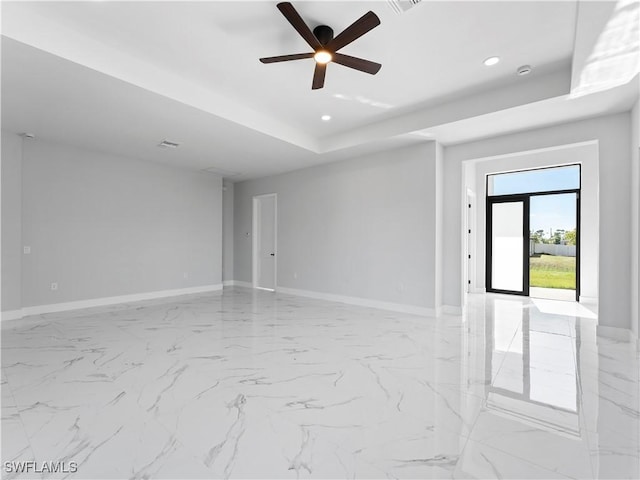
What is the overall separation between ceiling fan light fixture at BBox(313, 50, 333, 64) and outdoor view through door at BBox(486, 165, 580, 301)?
569 cm

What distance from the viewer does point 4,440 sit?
1.78m

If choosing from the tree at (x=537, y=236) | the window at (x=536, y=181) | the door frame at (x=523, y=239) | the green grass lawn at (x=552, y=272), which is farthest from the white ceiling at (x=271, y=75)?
the green grass lawn at (x=552, y=272)

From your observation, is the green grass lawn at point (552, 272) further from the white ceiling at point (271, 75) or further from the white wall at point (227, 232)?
the white wall at point (227, 232)

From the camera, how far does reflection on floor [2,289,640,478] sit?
164cm

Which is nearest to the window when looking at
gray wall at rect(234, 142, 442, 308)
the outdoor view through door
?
the outdoor view through door

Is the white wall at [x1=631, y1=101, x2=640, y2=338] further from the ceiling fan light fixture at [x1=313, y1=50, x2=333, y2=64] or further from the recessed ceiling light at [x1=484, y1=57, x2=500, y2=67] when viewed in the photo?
the ceiling fan light fixture at [x1=313, y1=50, x2=333, y2=64]

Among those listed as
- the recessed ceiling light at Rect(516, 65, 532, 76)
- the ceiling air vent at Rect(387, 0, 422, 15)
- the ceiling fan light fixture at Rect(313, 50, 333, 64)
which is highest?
the recessed ceiling light at Rect(516, 65, 532, 76)

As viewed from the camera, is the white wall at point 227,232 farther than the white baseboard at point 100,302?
Yes

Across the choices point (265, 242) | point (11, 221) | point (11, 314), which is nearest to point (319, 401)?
point (11, 314)

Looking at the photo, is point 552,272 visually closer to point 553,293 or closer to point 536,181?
point 553,293

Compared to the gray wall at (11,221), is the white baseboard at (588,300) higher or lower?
lower

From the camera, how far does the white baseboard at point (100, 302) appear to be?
15.5ft

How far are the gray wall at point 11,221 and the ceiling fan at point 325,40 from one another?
4341 mm

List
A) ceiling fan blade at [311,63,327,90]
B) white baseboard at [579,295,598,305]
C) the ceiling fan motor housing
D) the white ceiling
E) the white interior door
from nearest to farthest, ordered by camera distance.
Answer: the white ceiling, the ceiling fan motor housing, ceiling fan blade at [311,63,327,90], white baseboard at [579,295,598,305], the white interior door
